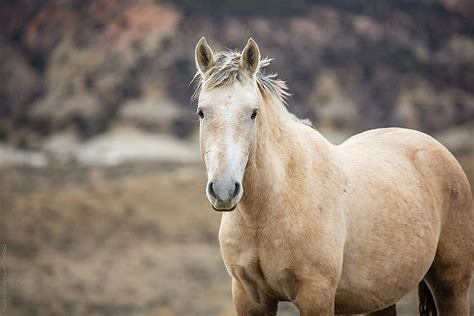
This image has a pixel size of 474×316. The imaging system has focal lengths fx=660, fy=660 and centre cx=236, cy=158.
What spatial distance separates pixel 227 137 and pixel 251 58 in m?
0.53

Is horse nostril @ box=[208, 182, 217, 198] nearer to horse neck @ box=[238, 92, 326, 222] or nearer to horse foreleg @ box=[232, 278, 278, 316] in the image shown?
horse neck @ box=[238, 92, 326, 222]

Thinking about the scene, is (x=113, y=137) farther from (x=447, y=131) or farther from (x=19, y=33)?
(x=447, y=131)

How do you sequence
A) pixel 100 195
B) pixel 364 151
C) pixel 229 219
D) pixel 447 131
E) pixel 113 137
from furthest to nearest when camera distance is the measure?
1. pixel 447 131
2. pixel 113 137
3. pixel 100 195
4. pixel 364 151
5. pixel 229 219

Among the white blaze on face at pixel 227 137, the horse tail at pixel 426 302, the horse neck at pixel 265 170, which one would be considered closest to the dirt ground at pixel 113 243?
the horse tail at pixel 426 302

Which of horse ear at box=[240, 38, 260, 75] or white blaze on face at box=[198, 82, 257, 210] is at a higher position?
horse ear at box=[240, 38, 260, 75]

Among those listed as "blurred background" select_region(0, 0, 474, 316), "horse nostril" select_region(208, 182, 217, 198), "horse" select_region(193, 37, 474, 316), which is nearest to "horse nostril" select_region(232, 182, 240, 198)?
"horse" select_region(193, 37, 474, 316)

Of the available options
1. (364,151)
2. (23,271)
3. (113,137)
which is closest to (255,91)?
(364,151)

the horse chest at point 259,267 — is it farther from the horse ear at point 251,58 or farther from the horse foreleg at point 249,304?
the horse ear at point 251,58

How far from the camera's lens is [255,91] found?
363 centimetres

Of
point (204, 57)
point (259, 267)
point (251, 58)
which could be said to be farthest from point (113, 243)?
point (251, 58)

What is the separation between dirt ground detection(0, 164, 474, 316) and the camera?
1473cm

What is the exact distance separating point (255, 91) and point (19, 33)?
2288 centimetres

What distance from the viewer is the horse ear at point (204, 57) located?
3.70m

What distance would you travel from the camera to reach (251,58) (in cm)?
364
